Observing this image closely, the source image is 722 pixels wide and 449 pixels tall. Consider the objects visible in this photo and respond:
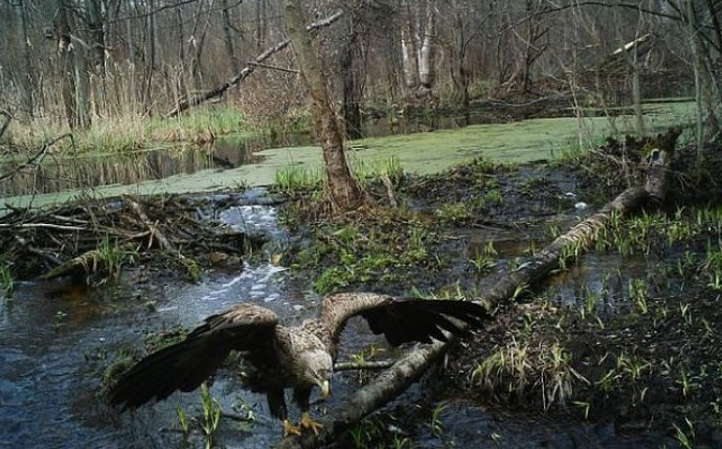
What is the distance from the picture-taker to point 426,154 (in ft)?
29.6

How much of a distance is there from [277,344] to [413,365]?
30.8 inches

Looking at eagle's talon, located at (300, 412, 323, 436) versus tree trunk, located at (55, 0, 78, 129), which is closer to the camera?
eagle's talon, located at (300, 412, 323, 436)

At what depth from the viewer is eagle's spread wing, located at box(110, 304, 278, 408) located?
2.38 m

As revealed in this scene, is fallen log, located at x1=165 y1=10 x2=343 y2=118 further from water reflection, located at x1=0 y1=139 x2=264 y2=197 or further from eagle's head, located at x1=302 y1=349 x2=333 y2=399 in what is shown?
eagle's head, located at x1=302 y1=349 x2=333 y2=399

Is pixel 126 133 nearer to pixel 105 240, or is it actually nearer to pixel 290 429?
pixel 105 240

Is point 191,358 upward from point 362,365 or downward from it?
upward

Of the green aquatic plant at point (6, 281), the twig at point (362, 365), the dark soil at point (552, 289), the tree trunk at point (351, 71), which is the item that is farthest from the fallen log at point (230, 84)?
the twig at point (362, 365)

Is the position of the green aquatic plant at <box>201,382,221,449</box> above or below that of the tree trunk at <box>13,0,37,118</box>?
below

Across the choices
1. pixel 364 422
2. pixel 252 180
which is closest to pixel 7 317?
pixel 364 422

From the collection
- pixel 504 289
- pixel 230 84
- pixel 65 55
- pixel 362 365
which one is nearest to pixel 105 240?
pixel 362 365

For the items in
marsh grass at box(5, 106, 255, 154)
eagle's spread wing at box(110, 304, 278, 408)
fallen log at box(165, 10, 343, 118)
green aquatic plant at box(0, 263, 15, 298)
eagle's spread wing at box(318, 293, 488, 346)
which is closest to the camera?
eagle's spread wing at box(110, 304, 278, 408)

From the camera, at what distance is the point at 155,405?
349 centimetres

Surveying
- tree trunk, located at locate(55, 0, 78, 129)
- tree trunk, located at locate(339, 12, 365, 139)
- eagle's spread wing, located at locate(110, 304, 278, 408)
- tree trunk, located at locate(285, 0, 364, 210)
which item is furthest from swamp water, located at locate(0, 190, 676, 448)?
tree trunk, located at locate(55, 0, 78, 129)

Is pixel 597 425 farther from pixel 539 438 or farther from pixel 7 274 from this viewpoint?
pixel 7 274
